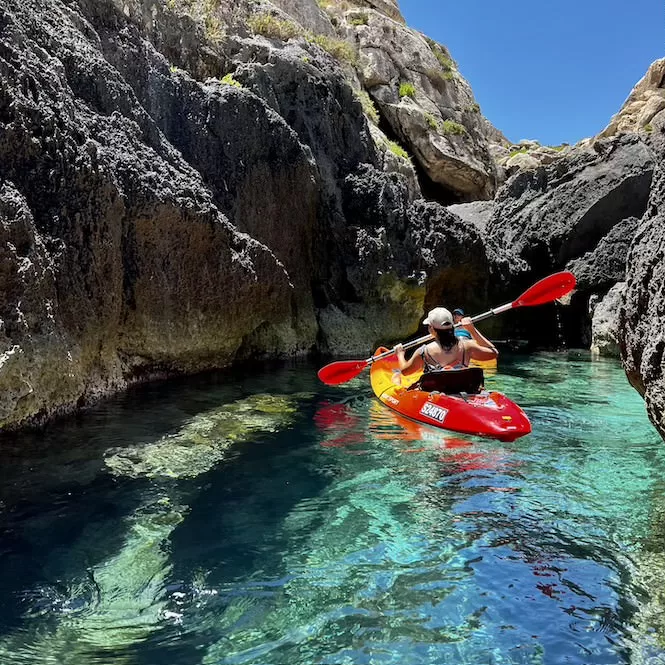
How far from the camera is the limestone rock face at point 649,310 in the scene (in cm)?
307

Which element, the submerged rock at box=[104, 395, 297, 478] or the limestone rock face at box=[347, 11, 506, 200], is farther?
the limestone rock face at box=[347, 11, 506, 200]

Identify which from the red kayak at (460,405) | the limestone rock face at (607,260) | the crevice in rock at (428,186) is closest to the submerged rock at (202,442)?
the red kayak at (460,405)

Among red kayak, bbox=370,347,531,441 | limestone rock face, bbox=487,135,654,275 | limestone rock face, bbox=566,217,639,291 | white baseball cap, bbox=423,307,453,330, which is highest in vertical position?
limestone rock face, bbox=487,135,654,275

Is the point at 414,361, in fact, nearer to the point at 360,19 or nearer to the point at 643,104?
the point at 360,19

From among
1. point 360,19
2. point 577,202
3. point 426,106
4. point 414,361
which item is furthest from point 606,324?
point 360,19

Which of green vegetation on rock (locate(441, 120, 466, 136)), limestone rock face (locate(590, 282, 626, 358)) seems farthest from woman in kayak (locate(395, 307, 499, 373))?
green vegetation on rock (locate(441, 120, 466, 136))

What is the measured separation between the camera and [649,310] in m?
3.21

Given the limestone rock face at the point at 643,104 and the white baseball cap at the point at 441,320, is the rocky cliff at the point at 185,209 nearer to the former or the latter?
the white baseball cap at the point at 441,320

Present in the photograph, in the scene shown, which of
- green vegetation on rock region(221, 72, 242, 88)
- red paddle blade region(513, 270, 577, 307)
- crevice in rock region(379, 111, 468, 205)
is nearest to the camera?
red paddle blade region(513, 270, 577, 307)

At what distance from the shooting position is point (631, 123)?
30.3 m

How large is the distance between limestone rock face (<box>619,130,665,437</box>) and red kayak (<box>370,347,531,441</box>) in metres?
2.12

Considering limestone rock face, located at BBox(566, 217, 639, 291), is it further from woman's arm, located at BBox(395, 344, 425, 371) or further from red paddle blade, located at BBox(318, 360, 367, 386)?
woman's arm, located at BBox(395, 344, 425, 371)

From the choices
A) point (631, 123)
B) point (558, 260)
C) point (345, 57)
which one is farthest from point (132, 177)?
point (631, 123)

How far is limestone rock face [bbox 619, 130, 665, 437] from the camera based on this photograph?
10.1 feet
